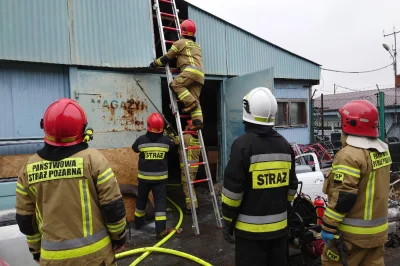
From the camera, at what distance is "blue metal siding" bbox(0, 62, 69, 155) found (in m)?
4.82

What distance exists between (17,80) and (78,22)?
1495mm

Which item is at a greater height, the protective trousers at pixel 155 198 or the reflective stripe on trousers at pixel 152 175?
the reflective stripe on trousers at pixel 152 175

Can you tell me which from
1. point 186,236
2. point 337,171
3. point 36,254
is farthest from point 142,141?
point 337,171

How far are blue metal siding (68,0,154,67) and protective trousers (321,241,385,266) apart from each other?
15.6 feet

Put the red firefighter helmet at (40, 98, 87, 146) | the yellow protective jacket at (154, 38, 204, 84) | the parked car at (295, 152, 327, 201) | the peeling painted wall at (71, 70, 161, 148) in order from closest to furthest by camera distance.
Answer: the red firefighter helmet at (40, 98, 87, 146)
the parked car at (295, 152, 327, 201)
the yellow protective jacket at (154, 38, 204, 84)
the peeling painted wall at (71, 70, 161, 148)

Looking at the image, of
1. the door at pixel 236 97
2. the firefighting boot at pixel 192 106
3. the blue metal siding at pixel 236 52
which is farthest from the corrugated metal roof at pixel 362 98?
the firefighting boot at pixel 192 106

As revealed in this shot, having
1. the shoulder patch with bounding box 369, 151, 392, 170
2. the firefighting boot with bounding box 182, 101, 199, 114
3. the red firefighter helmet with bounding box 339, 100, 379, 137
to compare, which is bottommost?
the shoulder patch with bounding box 369, 151, 392, 170

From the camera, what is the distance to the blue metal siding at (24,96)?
190 inches

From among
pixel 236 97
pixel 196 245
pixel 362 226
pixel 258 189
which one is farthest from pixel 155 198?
pixel 362 226

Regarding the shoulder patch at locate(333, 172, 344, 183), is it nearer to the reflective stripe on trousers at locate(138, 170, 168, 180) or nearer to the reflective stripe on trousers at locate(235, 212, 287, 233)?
the reflective stripe on trousers at locate(235, 212, 287, 233)

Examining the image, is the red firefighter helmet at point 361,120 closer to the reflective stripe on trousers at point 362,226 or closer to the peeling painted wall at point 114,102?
the reflective stripe on trousers at point 362,226

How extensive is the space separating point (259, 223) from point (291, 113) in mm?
7031

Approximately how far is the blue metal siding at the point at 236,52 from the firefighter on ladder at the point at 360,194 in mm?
4755

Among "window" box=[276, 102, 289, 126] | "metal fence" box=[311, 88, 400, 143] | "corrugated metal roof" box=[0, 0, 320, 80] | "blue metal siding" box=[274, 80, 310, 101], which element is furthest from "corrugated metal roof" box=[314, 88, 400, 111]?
"corrugated metal roof" box=[0, 0, 320, 80]
